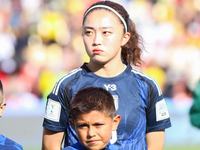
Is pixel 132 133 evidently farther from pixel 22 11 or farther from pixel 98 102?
pixel 22 11

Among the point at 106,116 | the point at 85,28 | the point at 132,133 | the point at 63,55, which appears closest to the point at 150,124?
the point at 132,133

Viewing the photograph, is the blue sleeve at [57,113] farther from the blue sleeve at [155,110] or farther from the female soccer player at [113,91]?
the blue sleeve at [155,110]

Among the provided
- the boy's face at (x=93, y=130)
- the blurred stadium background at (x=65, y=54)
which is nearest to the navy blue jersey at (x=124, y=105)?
the boy's face at (x=93, y=130)

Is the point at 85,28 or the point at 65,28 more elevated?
the point at 65,28

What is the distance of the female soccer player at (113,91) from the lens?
2.58 m

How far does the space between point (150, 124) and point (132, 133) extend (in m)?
0.19

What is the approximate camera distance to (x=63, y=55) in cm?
721

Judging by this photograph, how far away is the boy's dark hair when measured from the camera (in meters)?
2.18

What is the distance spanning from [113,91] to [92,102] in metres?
0.45

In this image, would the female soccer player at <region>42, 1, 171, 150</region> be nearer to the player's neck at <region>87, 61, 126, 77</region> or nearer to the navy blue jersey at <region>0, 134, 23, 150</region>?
the player's neck at <region>87, 61, 126, 77</region>

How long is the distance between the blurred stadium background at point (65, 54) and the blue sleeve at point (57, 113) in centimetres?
370

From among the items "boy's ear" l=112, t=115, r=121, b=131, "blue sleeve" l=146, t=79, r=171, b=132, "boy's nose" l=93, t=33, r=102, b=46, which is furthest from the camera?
"blue sleeve" l=146, t=79, r=171, b=132

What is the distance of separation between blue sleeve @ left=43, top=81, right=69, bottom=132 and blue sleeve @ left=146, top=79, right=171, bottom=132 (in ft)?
2.04

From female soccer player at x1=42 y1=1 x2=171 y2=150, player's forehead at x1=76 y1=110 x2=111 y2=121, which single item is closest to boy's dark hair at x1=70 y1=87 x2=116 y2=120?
player's forehead at x1=76 y1=110 x2=111 y2=121
